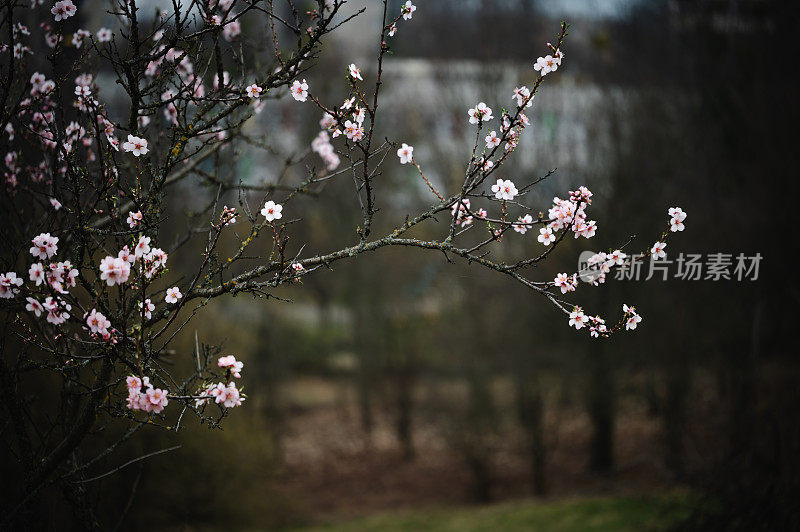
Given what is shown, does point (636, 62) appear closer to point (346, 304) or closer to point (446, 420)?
point (446, 420)

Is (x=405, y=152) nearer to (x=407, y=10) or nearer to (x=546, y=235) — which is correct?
(x=407, y=10)

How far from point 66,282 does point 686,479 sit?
617cm

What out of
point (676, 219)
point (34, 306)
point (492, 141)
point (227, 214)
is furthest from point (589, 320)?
point (34, 306)

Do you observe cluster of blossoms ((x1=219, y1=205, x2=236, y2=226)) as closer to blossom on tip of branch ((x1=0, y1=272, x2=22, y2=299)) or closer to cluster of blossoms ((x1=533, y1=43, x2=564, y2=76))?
blossom on tip of branch ((x1=0, y1=272, x2=22, y2=299))

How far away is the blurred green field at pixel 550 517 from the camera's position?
7.68 metres

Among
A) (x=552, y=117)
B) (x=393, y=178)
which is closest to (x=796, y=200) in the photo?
(x=552, y=117)

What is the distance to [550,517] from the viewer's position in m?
8.53

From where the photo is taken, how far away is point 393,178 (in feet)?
42.4

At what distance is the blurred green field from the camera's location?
7.68m

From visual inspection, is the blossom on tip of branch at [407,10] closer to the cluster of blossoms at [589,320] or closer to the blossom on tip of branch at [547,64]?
the blossom on tip of branch at [547,64]

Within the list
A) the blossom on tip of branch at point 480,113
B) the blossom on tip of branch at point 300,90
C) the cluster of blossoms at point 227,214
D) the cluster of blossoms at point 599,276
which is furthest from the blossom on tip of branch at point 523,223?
the cluster of blossoms at point 227,214

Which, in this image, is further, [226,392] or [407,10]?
[407,10]

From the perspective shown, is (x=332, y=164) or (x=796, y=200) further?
(x=796, y=200)

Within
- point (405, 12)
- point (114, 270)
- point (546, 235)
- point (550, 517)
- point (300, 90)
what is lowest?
point (550, 517)
